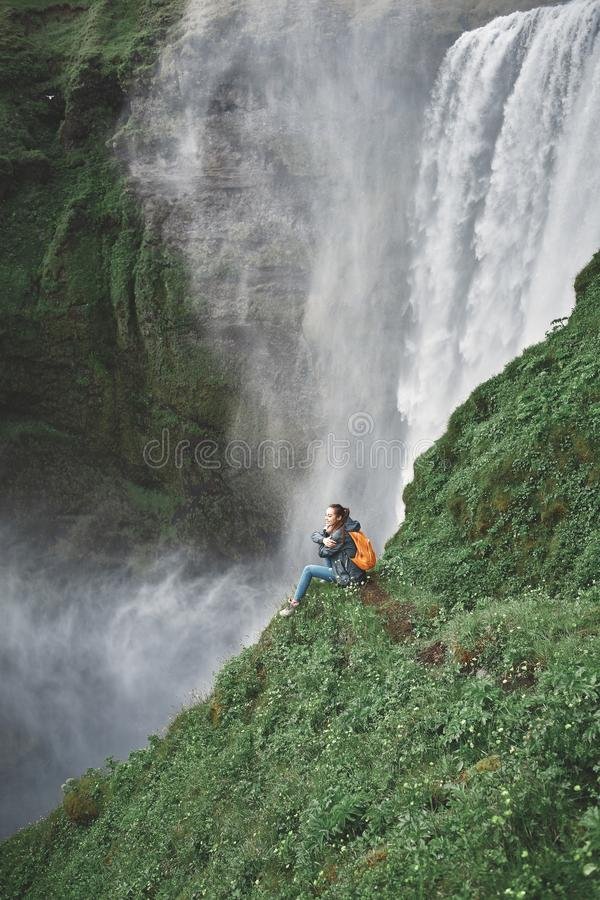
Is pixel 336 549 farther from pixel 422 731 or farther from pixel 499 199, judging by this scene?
pixel 499 199

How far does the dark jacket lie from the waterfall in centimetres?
859

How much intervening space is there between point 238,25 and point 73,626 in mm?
18231

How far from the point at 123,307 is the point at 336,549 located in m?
15.6

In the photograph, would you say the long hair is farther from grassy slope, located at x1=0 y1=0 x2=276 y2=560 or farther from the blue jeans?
grassy slope, located at x1=0 y1=0 x2=276 y2=560

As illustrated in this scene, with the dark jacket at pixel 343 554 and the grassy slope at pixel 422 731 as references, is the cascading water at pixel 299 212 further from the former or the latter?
the dark jacket at pixel 343 554

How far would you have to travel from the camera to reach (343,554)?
766cm

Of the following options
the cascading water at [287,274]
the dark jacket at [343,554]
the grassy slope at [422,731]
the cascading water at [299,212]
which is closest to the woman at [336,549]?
the dark jacket at [343,554]

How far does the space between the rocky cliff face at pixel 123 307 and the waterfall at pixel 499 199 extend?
11.7ft

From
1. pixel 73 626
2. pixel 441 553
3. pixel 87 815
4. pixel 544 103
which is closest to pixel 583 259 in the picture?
pixel 544 103

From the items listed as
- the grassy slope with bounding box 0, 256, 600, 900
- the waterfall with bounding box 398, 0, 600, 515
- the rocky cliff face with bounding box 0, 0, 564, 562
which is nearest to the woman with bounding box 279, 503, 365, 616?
the grassy slope with bounding box 0, 256, 600, 900

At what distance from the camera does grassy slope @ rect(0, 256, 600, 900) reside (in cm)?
362

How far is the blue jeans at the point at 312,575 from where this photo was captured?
7863 mm

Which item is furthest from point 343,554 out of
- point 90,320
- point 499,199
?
point 90,320

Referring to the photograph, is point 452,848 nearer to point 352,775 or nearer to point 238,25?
point 352,775
